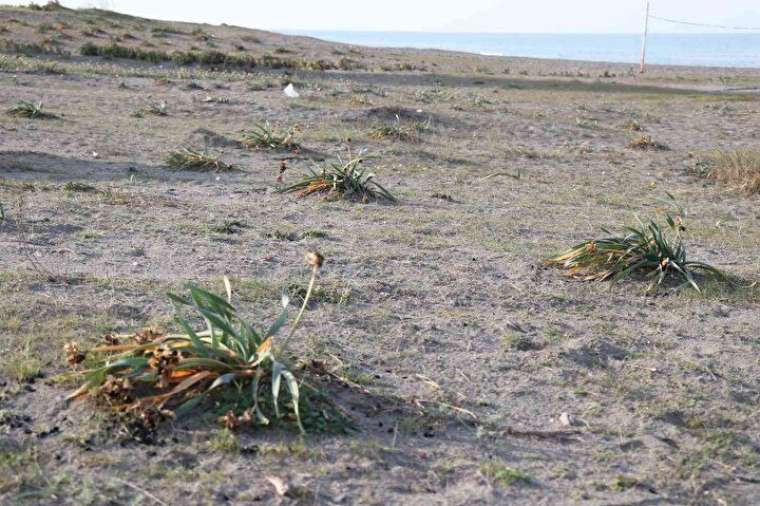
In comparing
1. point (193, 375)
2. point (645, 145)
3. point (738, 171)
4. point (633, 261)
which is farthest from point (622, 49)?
point (193, 375)

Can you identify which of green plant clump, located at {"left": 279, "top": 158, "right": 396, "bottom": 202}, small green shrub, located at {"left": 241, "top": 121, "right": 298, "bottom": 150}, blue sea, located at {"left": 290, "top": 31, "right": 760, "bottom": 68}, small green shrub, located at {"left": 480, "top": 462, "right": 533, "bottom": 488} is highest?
blue sea, located at {"left": 290, "top": 31, "right": 760, "bottom": 68}

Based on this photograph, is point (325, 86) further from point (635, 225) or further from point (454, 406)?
point (454, 406)

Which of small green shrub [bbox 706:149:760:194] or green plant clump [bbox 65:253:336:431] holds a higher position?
small green shrub [bbox 706:149:760:194]

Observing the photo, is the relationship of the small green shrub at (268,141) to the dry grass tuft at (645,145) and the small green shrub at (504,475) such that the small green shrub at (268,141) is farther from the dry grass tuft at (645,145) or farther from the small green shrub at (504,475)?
the small green shrub at (504,475)

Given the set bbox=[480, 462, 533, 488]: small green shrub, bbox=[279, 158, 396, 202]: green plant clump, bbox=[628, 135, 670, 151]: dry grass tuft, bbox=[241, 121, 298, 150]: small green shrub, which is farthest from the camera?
bbox=[628, 135, 670, 151]: dry grass tuft

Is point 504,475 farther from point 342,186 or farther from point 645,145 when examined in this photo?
Result: point 645,145

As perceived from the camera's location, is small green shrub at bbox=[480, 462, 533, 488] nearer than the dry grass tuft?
Yes

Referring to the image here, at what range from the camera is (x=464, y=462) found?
3475 mm

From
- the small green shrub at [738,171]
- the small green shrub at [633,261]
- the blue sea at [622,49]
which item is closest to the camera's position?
the small green shrub at [633,261]

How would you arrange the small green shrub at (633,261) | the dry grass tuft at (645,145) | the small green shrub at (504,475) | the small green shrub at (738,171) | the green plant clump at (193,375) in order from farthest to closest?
the dry grass tuft at (645,145) < the small green shrub at (738,171) < the small green shrub at (633,261) < the green plant clump at (193,375) < the small green shrub at (504,475)

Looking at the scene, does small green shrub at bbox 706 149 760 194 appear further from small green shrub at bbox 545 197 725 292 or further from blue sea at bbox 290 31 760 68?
blue sea at bbox 290 31 760 68

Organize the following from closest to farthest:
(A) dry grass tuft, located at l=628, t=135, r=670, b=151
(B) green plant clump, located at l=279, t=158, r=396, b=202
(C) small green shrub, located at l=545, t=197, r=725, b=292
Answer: (C) small green shrub, located at l=545, t=197, r=725, b=292, (B) green plant clump, located at l=279, t=158, r=396, b=202, (A) dry grass tuft, located at l=628, t=135, r=670, b=151

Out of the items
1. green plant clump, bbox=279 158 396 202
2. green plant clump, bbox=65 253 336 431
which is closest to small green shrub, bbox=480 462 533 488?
green plant clump, bbox=65 253 336 431

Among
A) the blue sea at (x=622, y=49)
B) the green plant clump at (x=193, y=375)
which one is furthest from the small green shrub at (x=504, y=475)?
the blue sea at (x=622, y=49)
